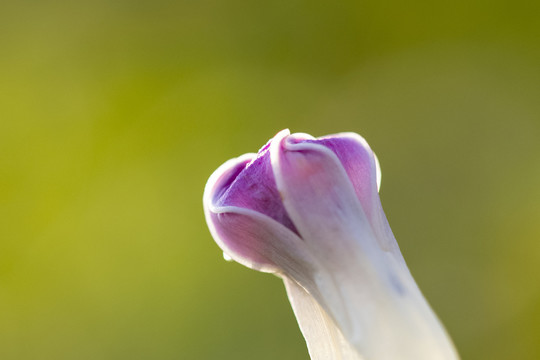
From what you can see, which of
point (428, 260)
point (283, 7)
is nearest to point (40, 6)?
point (283, 7)

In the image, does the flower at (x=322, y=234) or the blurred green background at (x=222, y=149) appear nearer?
the flower at (x=322, y=234)

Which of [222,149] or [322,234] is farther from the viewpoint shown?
[222,149]

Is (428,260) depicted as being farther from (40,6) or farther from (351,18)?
(40,6)

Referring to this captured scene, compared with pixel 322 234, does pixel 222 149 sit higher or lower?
higher
